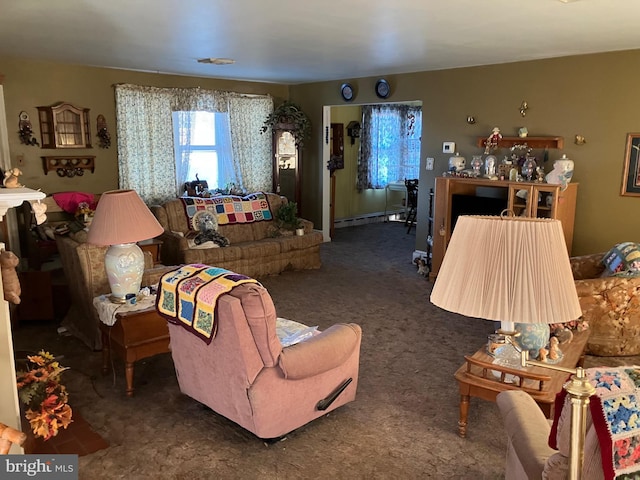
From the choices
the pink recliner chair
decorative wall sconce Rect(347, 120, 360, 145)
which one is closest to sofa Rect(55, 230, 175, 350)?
the pink recliner chair

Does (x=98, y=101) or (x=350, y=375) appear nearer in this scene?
(x=350, y=375)

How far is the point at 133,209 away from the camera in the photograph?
133 inches

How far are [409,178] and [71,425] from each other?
27.2ft

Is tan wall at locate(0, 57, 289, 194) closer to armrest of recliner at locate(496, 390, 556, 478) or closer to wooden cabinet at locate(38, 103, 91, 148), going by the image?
wooden cabinet at locate(38, 103, 91, 148)

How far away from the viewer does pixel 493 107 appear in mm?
5906

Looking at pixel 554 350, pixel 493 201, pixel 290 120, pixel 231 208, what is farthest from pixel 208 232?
pixel 554 350

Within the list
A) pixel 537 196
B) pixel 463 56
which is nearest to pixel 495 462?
pixel 537 196

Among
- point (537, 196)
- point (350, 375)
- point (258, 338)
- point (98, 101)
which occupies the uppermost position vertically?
point (98, 101)

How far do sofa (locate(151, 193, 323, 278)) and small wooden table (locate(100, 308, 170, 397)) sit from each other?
224 cm

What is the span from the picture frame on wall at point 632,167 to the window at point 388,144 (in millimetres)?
4867

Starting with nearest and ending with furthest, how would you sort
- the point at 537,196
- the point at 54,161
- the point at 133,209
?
the point at 133,209 < the point at 537,196 < the point at 54,161

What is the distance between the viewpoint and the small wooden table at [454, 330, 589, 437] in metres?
2.69

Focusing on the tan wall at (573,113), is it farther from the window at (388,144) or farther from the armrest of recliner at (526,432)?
the armrest of recliner at (526,432)

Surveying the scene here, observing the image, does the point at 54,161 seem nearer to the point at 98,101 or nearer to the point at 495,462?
the point at 98,101
